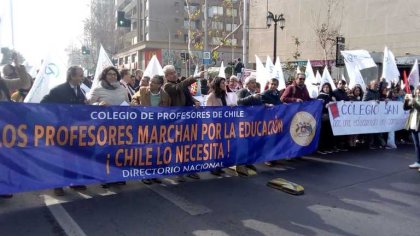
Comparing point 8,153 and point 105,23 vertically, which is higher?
point 105,23

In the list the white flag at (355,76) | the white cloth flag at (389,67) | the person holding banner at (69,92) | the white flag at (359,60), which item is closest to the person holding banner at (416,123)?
the white flag at (355,76)

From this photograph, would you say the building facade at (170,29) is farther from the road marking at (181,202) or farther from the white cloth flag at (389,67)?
the road marking at (181,202)

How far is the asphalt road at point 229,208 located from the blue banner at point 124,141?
33 cm

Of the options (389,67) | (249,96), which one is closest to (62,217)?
(249,96)

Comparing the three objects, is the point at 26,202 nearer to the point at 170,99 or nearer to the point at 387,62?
the point at 170,99

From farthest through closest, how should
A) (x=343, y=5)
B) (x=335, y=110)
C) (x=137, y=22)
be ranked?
1. (x=137, y=22)
2. (x=343, y=5)
3. (x=335, y=110)

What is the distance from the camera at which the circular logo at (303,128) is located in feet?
26.7

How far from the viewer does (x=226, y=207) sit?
554cm

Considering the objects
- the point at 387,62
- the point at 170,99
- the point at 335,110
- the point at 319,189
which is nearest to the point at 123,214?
the point at 170,99

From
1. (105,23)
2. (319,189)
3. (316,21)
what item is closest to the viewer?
(319,189)

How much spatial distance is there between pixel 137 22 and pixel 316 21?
38.6m

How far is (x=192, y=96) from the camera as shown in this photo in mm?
7621

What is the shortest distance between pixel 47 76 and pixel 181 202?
9.38ft

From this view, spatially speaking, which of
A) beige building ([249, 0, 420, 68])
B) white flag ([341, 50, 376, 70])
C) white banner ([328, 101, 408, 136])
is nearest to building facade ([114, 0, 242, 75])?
beige building ([249, 0, 420, 68])
